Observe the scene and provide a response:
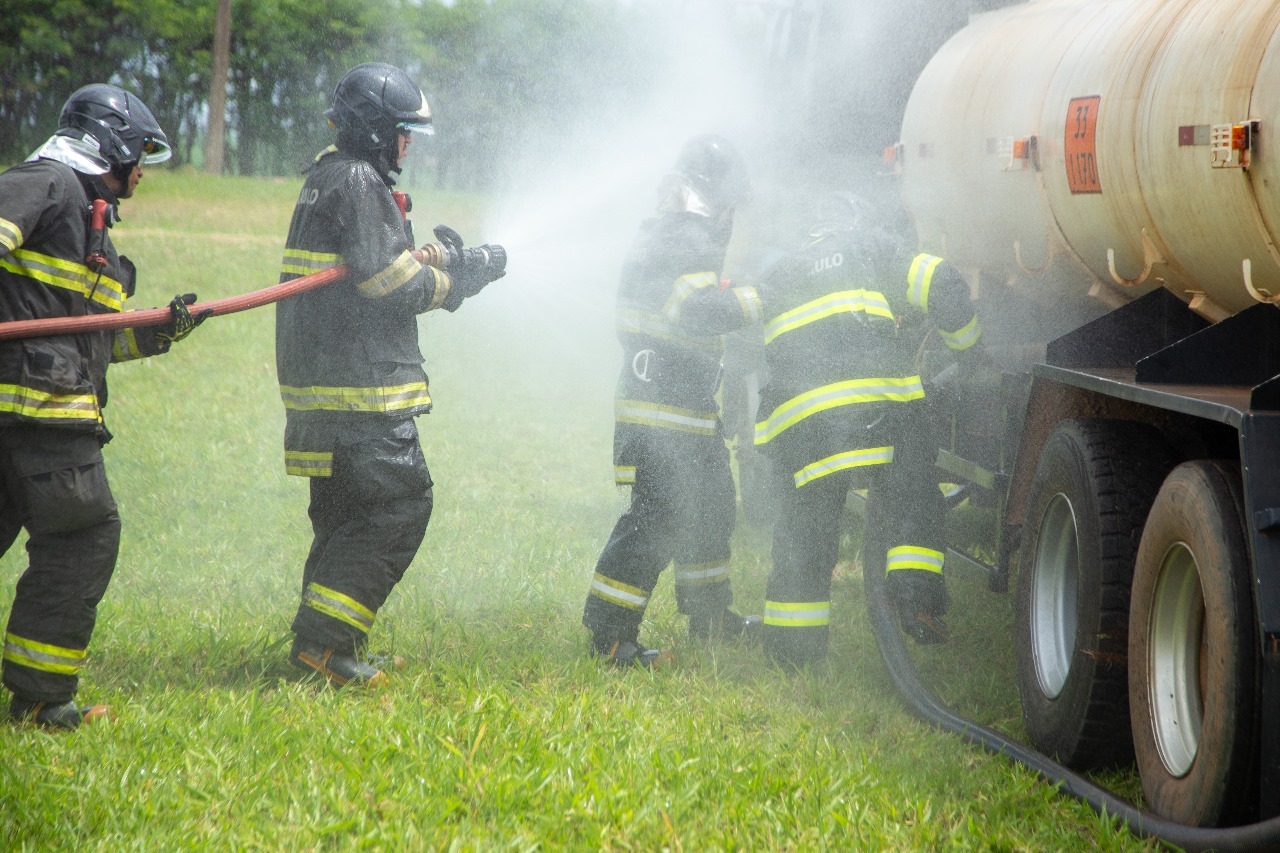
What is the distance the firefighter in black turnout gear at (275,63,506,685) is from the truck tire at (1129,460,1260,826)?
221cm

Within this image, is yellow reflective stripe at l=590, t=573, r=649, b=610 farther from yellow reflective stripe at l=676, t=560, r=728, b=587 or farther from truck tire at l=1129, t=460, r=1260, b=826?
truck tire at l=1129, t=460, r=1260, b=826

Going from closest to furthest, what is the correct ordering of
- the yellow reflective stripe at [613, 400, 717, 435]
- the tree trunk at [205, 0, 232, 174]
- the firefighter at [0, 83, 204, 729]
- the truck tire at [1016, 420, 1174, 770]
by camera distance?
the truck tire at [1016, 420, 1174, 770]
the firefighter at [0, 83, 204, 729]
the yellow reflective stripe at [613, 400, 717, 435]
the tree trunk at [205, 0, 232, 174]

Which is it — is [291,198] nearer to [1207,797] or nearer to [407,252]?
[407,252]

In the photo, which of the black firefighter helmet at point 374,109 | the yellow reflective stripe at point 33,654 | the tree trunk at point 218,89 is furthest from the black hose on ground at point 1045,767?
the tree trunk at point 218,89

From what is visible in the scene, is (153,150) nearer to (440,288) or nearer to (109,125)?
(109,125)

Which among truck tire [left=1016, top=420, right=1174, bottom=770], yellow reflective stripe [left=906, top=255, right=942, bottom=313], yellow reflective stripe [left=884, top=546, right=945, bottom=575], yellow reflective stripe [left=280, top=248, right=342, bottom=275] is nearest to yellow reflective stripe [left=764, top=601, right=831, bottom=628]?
yellow reflective stripe [left=884, top=546, right=945, bottom=575]

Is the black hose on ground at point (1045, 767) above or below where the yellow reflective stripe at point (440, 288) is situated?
below

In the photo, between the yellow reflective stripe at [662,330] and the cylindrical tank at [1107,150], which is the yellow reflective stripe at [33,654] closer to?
the yellow reflective stripe at [662,330]

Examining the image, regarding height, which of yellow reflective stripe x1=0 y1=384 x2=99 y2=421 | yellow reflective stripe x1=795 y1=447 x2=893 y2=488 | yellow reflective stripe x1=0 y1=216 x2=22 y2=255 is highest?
yellow reflective stripe x1=0 y1=216 x2=22 y2=255

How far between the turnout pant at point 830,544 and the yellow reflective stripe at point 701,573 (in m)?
0.32

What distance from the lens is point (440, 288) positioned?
376 cm

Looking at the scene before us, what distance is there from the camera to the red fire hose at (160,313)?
10.5ft

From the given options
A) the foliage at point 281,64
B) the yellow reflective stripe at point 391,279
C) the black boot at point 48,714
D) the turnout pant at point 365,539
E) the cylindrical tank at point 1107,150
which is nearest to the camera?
the cylindrical tank at point 1107,150

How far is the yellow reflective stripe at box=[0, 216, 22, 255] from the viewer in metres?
3.10
